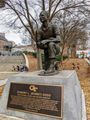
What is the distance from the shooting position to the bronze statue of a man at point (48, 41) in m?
5.45

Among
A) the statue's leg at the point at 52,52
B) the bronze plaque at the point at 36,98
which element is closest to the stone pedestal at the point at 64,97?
the bronze plaque at the point at 36,98

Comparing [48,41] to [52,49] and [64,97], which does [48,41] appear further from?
[64,97]

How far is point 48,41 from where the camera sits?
5461 millimetres

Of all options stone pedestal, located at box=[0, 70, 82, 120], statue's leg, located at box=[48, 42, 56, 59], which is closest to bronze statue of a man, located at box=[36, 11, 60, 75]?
statue's leg, located at box=[48, 42, 56, 59]

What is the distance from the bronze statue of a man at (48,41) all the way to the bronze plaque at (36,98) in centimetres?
68

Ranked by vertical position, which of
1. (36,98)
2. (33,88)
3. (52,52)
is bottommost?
(36,98)

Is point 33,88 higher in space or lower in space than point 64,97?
higher

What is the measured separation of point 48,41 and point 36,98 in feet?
5.05

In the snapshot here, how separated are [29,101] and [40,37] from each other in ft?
5.83

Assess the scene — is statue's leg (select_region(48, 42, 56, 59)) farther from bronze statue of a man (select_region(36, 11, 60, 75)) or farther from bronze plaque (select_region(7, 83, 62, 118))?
bronze plaque (select_region(7, 83, 62, 118))

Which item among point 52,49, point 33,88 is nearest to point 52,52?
point 52,49

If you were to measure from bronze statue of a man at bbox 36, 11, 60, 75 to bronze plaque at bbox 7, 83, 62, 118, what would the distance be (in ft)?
2.23

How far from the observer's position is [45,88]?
4.88 metres

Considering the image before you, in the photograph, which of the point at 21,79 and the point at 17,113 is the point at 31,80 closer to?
the point at 21,79
